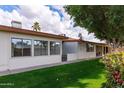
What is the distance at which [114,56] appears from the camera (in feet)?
34.9

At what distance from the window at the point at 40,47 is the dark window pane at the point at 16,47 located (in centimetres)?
246

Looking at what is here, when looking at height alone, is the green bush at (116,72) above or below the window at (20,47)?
below

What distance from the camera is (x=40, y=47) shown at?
20.7m

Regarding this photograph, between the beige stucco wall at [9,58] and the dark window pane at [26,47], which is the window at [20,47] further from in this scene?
the beige stucco wall at [9,58]

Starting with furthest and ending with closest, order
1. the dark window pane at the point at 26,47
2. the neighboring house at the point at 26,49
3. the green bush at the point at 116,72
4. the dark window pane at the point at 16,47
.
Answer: the dark window pane at the point at 26,47
the dark window pane at the point at 16,47
the neighboring house at the point at 26,49
the green bush at the point at 116,72

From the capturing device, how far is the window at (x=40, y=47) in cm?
1996

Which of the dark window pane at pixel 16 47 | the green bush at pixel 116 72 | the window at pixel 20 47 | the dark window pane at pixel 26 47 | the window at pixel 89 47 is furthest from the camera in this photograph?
the window at pixel 89 47

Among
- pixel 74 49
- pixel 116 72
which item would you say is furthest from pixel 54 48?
pixel 116 72

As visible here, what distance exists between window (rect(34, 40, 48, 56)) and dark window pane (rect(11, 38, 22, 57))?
8.08 ft

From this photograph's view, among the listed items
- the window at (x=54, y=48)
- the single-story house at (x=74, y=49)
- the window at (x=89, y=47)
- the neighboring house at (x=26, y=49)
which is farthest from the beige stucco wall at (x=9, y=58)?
the window at (x=89, y=47)

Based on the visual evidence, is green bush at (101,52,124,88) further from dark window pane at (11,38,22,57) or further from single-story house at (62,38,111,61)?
single-story house at (62,38,111,61)

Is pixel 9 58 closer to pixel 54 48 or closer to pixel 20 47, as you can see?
pixel 20 47
